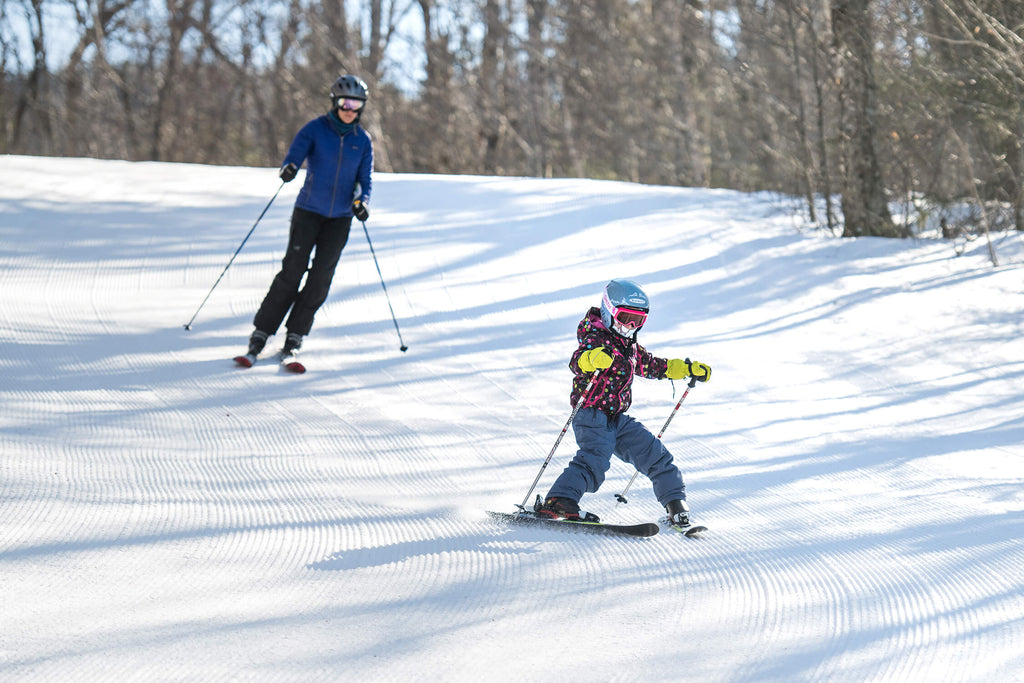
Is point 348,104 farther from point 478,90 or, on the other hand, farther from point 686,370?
point 478,90

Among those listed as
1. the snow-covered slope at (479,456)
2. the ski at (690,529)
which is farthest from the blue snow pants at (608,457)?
the snow-covered slope at (479,456)

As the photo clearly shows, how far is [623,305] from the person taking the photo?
152 inches

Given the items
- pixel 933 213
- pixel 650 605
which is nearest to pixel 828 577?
pixel 650 605

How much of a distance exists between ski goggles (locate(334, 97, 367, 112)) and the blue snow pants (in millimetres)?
2999

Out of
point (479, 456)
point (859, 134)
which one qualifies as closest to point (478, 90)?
point (859, 134)

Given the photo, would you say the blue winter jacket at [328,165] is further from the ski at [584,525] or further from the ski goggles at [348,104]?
the ski at [584,525]

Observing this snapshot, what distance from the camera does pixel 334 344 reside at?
666 cm

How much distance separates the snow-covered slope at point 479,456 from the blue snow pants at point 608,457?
24cm

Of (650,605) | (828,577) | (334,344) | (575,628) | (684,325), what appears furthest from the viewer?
(684,325)

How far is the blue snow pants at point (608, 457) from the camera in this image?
3.82 meters

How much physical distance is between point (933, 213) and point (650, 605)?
28.4 ft

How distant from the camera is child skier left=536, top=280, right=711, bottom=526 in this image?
380 cm

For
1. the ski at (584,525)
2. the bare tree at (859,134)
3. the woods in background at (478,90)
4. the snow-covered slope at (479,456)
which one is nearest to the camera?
the snow-covered slope at (479,456)

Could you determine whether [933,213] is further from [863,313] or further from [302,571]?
[302,571]
